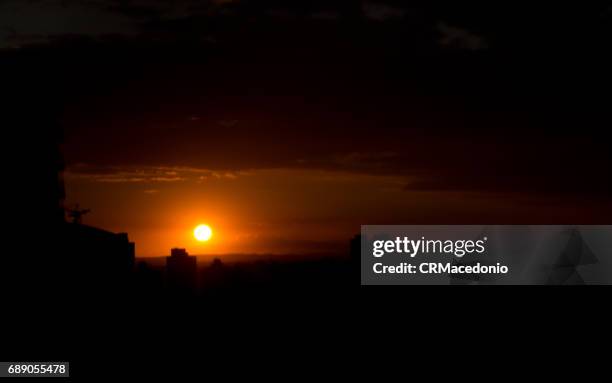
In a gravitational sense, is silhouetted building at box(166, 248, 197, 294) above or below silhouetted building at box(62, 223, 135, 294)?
above

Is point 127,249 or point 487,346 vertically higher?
point 127,249

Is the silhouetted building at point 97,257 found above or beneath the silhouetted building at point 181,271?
beneath

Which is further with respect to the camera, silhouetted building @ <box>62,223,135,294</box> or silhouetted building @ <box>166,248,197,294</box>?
silhouetted building @ <box>166,248,197,294</box>

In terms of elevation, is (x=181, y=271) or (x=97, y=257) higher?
(x=181, y=271)

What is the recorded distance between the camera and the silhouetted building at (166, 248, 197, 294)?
9056 cm

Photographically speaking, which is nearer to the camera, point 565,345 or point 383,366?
point 383,366

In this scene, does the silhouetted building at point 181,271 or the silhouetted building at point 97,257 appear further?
the silhouetted building at point 181,271

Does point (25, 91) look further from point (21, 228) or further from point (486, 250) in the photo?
point (486, 250)

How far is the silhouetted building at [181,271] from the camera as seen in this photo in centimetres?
9056

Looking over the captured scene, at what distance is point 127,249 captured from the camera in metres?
43.7

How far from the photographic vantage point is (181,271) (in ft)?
309

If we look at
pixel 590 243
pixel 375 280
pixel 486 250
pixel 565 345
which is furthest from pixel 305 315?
pixel 590 243

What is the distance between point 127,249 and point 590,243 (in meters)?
30.0

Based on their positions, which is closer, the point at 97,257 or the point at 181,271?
the point at 97,257
